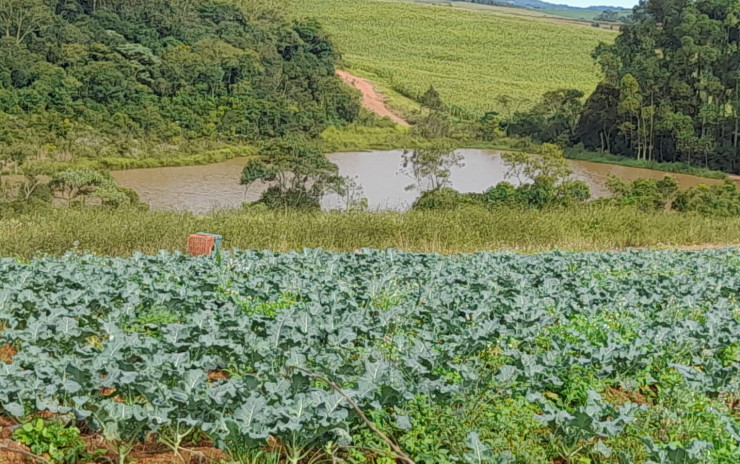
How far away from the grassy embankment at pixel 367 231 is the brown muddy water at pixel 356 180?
6.45 m

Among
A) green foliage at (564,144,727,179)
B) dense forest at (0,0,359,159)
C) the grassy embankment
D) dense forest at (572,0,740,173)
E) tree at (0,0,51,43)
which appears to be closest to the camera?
the grassy embankment

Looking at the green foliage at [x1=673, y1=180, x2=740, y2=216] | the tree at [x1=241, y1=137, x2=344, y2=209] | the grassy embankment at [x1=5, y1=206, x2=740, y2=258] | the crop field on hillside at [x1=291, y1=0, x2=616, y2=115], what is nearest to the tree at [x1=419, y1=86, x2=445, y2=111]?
the crop field on hillside at [x1=291, y1=0, x2=616, y2=115]

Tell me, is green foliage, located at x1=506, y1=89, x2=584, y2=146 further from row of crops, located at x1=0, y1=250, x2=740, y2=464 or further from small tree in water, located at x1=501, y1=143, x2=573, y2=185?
row of crops, located at x1=0, y1=250, x2=740, y2=464

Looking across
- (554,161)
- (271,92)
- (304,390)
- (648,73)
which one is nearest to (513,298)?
(304,390)

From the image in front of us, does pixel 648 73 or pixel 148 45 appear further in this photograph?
pixel 148 45

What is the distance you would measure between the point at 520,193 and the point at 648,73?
56.1ft

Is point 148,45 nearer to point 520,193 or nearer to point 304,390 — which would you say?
point 520,193

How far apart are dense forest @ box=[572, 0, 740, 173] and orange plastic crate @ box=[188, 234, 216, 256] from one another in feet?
83.8

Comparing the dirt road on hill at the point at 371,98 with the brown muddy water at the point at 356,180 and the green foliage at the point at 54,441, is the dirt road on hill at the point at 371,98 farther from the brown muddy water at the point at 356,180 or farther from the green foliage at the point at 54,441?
the green foliage at the point at 54,441

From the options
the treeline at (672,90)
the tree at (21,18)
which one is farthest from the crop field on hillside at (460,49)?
the tree at (21,18)

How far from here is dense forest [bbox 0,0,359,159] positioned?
2834 cm

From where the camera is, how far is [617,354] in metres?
4.09

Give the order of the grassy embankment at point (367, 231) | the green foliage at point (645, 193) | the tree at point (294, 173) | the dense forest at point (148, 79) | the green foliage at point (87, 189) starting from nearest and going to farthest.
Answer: the grassy embankment at point (367, 231) < the green foliage at point (87, 189) < the green foliage at point (645, 193) < the tree at point (294, 173) < the dense forest at point (148, 79)

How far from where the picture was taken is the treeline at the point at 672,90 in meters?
29.6
